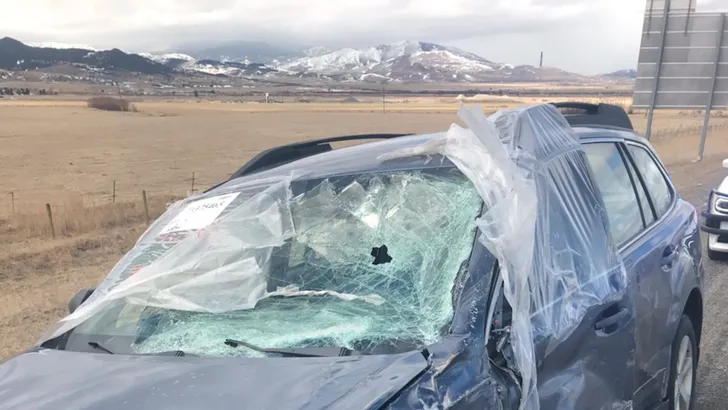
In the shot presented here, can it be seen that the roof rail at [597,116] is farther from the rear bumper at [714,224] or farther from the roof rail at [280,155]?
the rear bumper at [714,224]

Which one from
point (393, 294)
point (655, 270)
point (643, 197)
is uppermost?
point (643, 197)

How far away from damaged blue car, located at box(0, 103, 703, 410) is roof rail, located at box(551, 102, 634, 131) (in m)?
0.31

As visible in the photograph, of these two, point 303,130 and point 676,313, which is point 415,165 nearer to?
point 676,313

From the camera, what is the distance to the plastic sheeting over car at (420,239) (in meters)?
2.10

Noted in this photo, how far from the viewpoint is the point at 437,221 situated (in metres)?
2.46

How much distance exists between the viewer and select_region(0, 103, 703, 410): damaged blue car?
176 cm

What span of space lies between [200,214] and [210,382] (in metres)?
1.08

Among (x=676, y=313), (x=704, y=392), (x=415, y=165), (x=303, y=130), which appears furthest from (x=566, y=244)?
(x=303, y=130)

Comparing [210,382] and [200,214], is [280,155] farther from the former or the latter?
[210,382]

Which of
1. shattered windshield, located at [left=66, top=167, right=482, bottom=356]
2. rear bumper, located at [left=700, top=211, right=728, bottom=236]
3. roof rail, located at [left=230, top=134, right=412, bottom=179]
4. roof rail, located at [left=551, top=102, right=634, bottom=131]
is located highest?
roof rail, located at [left=551, top=102, right=634, bottom=131]

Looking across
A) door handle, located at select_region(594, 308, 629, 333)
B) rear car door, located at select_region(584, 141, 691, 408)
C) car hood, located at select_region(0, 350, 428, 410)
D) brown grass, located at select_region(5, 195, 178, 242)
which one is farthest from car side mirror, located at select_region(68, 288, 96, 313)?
brown grass, located at select_region(5, 195, 178, 242)

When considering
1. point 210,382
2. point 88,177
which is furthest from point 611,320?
point 88,177

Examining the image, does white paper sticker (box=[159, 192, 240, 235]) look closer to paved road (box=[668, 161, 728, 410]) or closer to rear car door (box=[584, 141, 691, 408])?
rear car door (box=[584, 141, 691, 408])

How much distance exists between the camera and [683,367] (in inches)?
137
